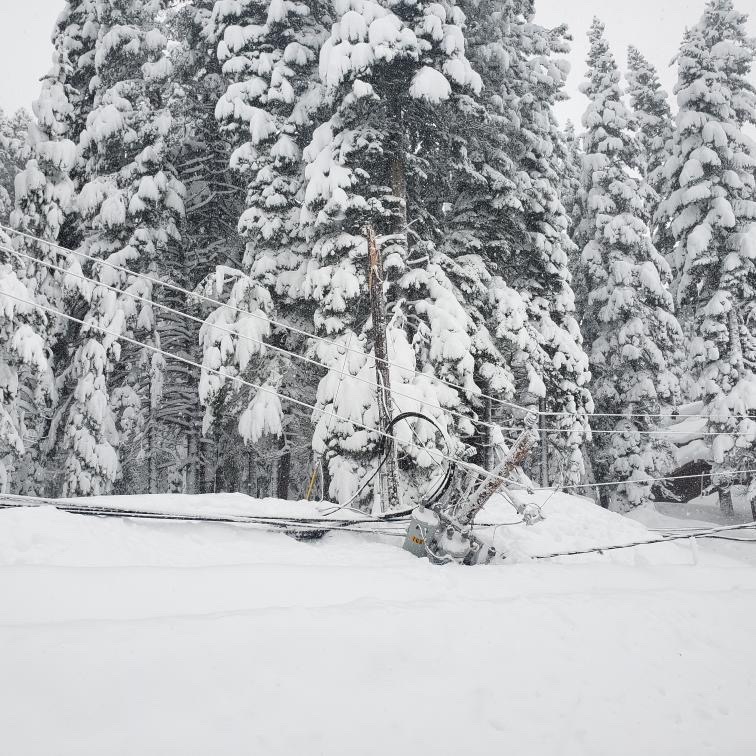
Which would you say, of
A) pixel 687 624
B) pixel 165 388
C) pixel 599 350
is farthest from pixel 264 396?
pixel 599 350

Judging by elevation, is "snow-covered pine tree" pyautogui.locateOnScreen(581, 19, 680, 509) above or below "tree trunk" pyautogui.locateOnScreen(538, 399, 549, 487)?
above

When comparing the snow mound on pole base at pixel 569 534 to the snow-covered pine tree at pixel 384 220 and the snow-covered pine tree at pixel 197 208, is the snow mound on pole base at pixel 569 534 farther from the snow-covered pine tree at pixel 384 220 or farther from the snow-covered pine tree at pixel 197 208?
the snow-covered pine tree at pixel 197 208

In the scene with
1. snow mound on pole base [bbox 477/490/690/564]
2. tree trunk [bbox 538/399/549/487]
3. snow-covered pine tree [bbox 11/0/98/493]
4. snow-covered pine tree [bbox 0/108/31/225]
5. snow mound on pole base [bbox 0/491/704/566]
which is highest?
snow-covered pine tree [bbox 0/108/31/225]

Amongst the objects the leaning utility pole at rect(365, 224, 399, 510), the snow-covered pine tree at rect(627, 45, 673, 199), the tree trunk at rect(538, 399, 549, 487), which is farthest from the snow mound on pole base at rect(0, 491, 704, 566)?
the snow-covered pine tree at rect(627, 45, 673, 199)

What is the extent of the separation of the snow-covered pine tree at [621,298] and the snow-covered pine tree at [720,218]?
1126 mm

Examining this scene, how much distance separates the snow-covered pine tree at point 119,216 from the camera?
14602 millimetres

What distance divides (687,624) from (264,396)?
→ 32.6 feet

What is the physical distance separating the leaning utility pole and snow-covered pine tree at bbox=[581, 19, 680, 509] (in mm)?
11968

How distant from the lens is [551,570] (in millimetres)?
7520

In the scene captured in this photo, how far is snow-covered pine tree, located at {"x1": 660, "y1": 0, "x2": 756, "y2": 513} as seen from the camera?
17.9m

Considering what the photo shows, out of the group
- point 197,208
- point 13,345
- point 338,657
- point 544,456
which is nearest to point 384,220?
point 197,208

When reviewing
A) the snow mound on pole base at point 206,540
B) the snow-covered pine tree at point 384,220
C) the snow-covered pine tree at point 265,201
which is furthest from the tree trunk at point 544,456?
the snow-covered pine tree at point 265,201

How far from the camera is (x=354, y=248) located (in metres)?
12.6

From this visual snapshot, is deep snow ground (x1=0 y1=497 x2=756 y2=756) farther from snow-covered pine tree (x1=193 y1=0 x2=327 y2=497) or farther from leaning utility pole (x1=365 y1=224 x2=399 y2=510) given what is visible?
snow-covered pine tree (x1=193 y1=0 x2=327 y2=497)
